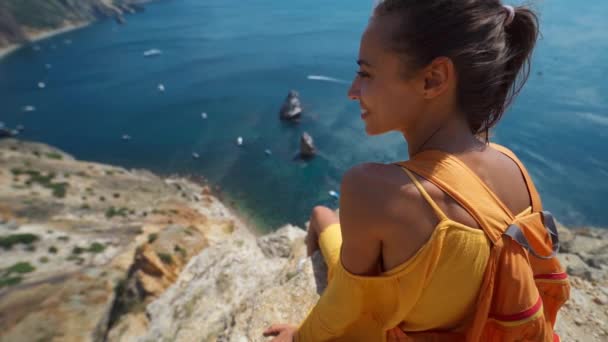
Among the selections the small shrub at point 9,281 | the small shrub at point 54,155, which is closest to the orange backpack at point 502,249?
the small shrub at point 9,281

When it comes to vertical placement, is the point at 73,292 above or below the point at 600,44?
above

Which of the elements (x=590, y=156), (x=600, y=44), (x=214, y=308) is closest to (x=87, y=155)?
(x=214, y=308)

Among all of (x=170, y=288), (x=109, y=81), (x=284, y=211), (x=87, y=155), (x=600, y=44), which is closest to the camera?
(x=170, y=288)

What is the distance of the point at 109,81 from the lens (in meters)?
48.4

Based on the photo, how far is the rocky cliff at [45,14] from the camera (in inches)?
2272

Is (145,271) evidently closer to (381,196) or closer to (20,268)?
(20,268)

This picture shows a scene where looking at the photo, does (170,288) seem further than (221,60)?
No

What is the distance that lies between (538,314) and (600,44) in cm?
5546

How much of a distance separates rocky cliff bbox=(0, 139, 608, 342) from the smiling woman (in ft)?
8.35

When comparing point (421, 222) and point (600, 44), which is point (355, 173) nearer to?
point (421, 222)

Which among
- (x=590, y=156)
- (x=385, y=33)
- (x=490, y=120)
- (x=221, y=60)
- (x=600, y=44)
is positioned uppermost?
(x=385, y=33)

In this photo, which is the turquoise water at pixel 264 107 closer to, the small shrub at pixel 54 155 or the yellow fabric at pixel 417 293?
the small shrub at pixel 54 155

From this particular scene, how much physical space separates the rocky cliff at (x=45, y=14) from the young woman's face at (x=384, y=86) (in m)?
75.0

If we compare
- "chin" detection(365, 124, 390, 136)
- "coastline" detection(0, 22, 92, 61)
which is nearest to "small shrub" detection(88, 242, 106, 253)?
"chin" detection(365, 124, 390, 136)
